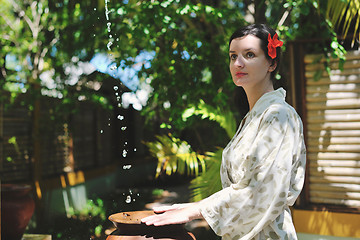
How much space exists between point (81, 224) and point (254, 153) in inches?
229

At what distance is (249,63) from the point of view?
156 centimetres

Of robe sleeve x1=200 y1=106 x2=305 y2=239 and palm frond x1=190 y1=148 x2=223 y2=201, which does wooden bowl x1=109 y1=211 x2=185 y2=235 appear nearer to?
robe sleeve x1=200 y1=106 x2=305 y2=239

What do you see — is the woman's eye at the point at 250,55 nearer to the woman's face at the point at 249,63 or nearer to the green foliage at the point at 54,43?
the woman's face at the point at 249,63

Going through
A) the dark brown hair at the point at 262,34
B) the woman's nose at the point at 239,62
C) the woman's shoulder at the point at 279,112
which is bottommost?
the woman's shoulder at the point at 279,112

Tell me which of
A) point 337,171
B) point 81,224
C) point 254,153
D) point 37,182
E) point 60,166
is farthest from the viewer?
point 60,166

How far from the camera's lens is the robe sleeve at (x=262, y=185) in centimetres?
137

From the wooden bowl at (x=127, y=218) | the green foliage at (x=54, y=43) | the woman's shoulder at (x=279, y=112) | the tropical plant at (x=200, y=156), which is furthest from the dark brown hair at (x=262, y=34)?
the green foliage at (x=54, y=43)

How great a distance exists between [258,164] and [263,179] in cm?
6

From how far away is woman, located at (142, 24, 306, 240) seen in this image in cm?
138

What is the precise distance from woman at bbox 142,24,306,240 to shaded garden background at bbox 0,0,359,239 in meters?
0.37

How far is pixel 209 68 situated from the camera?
4824mm

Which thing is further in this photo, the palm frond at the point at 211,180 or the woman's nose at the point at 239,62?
the palm frond at the point at 211,180

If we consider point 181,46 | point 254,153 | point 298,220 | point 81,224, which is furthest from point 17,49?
point 254,153

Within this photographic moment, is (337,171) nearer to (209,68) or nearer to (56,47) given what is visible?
(209,68)
